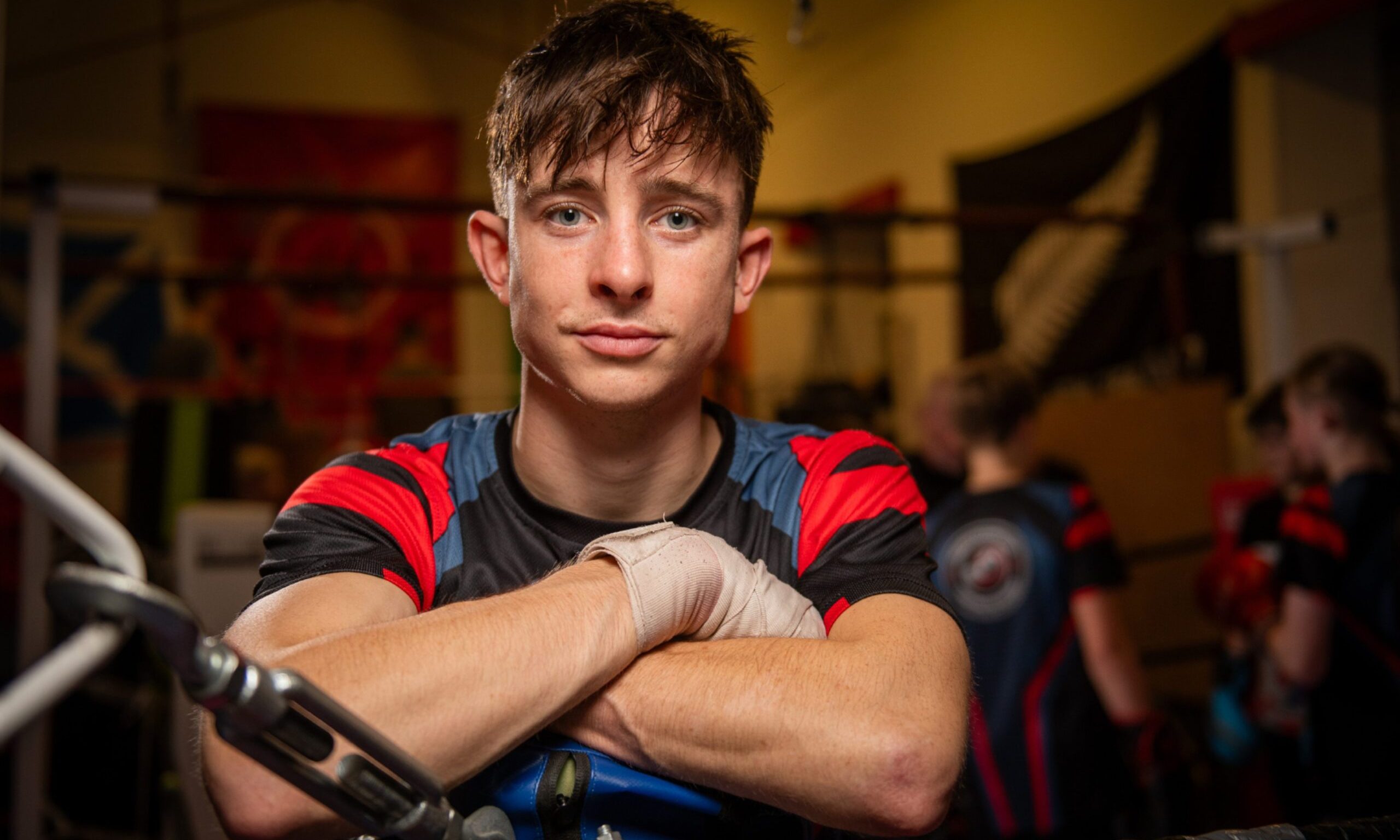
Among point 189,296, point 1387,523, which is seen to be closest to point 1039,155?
point 1387,523

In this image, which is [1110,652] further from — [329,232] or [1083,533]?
[329,232]

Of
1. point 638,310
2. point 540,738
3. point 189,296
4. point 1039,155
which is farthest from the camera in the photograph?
point 1039,155

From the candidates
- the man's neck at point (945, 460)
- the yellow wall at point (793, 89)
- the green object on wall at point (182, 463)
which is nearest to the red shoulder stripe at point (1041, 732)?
the man's neck at point (945, 460)

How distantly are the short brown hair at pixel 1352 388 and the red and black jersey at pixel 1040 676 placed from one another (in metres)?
0.61

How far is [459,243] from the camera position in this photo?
8.83 metres

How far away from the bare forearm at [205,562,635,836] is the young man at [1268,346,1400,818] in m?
2.14

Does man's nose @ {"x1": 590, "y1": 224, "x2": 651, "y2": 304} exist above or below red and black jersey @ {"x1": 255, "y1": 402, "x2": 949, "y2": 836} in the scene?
above

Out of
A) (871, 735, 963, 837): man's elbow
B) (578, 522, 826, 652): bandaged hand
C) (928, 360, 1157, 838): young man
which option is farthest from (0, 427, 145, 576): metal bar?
(928, 360, 1157, 838): young man

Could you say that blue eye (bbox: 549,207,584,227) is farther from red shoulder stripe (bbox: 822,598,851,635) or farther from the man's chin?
red shoulder stripe (bbox: 822,598,851,635)

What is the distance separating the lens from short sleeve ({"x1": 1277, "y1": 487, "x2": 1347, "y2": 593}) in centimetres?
236

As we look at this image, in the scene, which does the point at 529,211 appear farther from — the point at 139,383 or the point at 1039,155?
the point at 1039,155

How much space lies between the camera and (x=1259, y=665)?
2.86 m

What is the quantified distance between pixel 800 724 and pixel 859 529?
31 cm

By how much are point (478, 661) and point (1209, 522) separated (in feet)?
11.3
